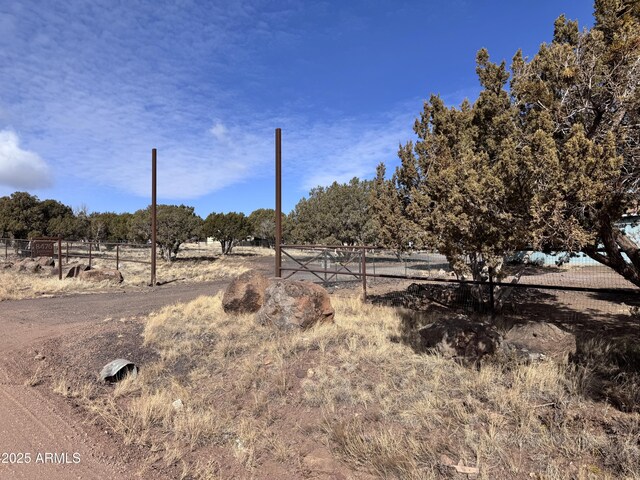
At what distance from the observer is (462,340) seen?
19.8 feet

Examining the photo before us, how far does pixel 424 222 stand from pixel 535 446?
3336mm

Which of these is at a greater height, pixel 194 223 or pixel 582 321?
pixel 194 223

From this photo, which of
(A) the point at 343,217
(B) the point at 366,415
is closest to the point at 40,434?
(B) the point at 366,415

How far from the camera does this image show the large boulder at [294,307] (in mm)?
8008

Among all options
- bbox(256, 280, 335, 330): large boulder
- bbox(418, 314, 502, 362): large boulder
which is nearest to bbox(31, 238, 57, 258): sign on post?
bbox(256, 280, 335, 330): large boulder

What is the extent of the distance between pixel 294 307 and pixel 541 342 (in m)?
4.32

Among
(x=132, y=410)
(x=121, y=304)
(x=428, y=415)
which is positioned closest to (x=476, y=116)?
(x=428, y=415)

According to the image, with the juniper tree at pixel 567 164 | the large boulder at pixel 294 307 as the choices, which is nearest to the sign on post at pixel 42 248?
the large boulder at pixel 294 307

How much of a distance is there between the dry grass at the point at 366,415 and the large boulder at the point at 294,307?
1.06 meters

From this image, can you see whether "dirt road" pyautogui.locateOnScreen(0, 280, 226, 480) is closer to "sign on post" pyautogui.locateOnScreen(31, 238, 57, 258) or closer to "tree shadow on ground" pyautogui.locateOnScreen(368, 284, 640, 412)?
"tree shadow on ground" pyautogui.locateOnScreen(368, 284, 640, 412)

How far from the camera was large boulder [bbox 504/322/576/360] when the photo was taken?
577cm

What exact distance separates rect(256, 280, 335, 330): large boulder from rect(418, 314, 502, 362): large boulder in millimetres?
2453

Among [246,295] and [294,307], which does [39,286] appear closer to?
[246,295]

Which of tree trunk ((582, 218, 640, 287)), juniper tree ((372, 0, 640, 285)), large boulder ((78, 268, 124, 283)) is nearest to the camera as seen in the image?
juniper tree ((372, 0, 640, 285))
